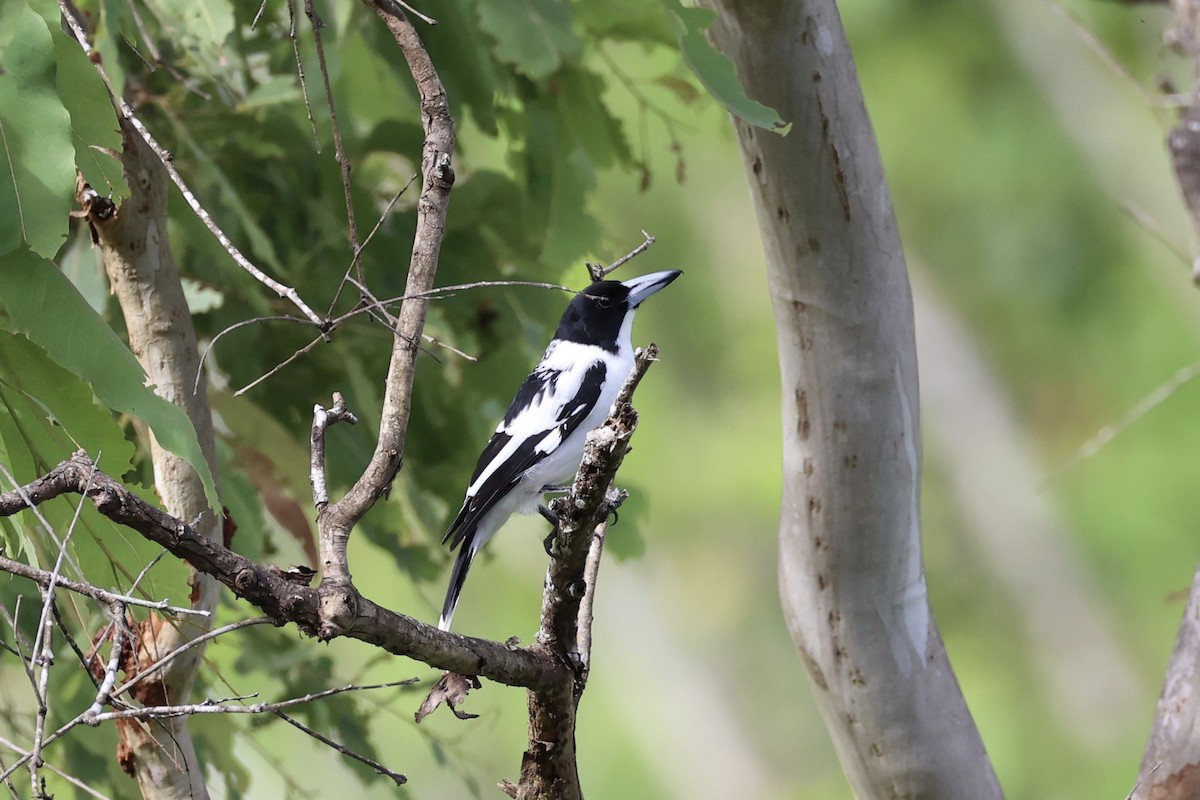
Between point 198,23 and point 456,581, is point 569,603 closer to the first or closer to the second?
point 456,581

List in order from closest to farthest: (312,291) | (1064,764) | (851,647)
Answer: (851,647) < (312,291) < (1064,764)

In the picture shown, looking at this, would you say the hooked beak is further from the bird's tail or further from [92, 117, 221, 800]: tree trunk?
[92, 117, 221, 800]: tree trunk

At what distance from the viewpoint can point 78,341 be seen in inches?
64.8

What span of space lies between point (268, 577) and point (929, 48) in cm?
1244

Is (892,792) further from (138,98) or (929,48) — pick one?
(929,48)

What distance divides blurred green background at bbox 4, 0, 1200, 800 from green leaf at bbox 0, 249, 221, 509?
22.1 ft

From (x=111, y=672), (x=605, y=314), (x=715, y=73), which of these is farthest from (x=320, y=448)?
(x=605, y=314)

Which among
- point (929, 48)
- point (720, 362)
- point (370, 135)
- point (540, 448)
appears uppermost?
point (929, 48)

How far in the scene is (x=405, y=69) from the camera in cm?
298

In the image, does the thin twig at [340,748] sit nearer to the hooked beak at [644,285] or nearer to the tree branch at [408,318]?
the tree branch at [408,318]

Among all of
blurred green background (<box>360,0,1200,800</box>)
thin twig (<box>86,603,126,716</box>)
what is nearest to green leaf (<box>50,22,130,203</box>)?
thin twig (<box>86,603,126,716</box>)

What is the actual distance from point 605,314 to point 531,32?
84 cm

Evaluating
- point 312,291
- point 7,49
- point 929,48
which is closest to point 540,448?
point 312,291

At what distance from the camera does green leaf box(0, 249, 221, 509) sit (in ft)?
5.30
